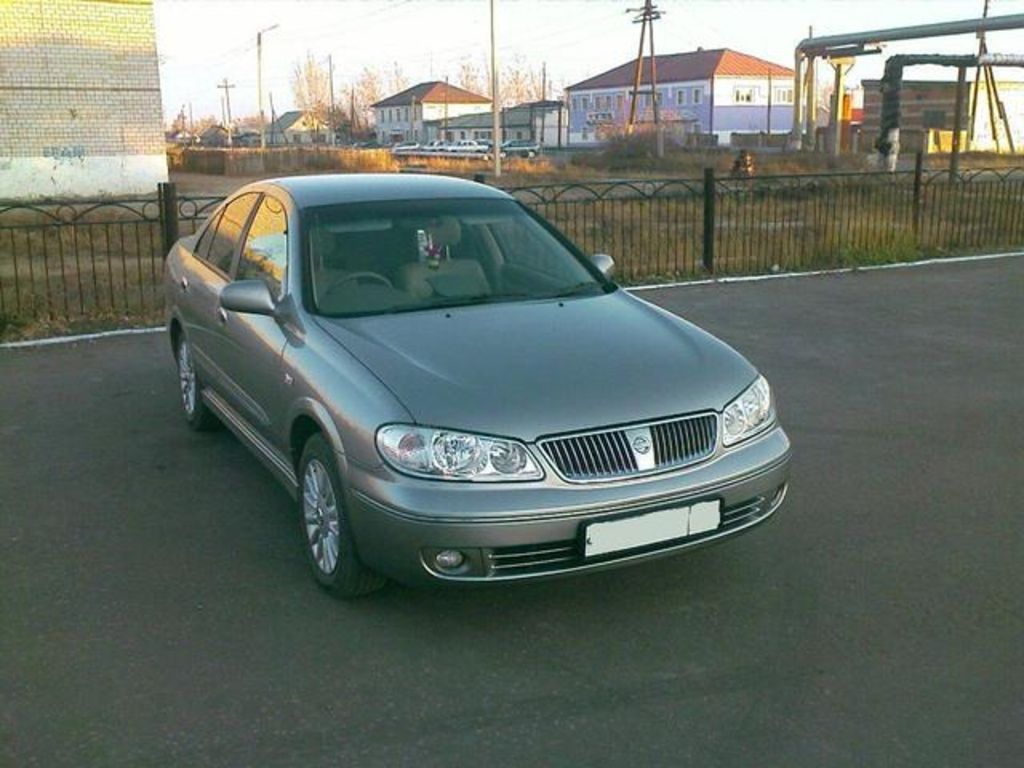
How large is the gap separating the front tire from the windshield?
0.70m

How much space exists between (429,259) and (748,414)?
1.60 m

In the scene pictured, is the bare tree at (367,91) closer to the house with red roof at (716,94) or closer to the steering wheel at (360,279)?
the house with red roof at (716,94)

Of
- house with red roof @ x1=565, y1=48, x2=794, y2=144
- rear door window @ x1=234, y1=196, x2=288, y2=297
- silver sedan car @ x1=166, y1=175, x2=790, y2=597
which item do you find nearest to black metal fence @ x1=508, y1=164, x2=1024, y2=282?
rear door window @ x1=234, y1=196, x2=288, y2=297

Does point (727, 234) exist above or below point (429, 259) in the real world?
below

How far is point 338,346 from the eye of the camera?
150 inches

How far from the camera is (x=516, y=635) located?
3.52m

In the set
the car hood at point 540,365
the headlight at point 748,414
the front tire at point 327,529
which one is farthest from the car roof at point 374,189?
the headlight at point 748,414

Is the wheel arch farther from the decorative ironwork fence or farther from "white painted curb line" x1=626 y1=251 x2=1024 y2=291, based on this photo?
"white painted curb line" x1=626 y1=251 x2=1024 y2=291

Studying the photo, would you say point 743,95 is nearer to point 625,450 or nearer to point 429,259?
point 429,259

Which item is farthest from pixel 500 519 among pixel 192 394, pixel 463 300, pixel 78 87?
pixel 78 87

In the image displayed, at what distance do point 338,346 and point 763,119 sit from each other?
301ft

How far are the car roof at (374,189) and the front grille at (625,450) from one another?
193 cm

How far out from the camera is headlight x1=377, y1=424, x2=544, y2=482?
3277 mm

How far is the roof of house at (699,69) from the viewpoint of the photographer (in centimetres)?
8862
